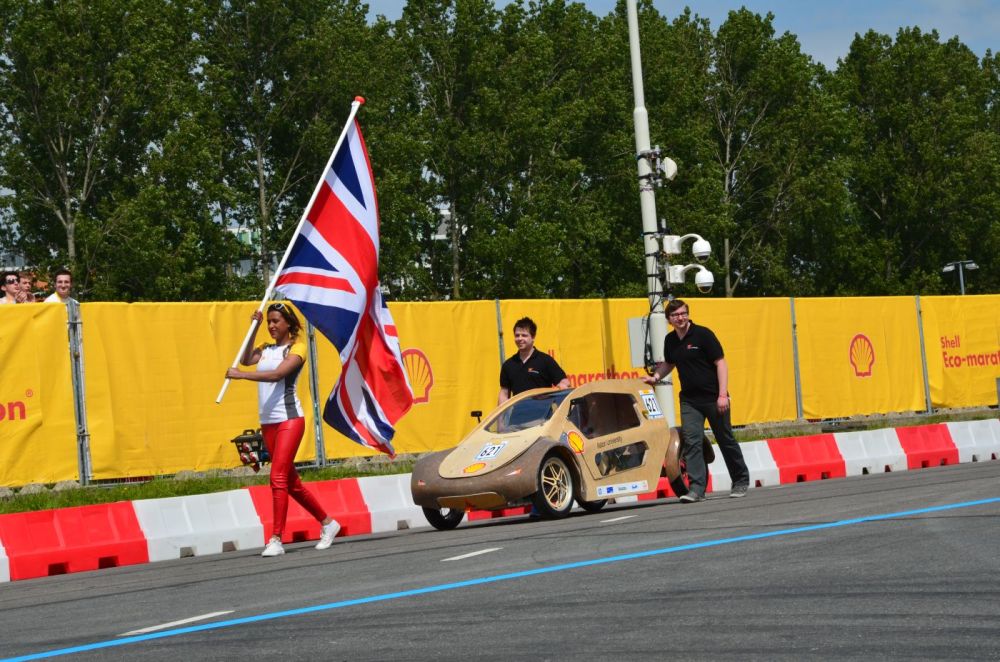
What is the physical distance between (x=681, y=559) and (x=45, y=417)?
29.0 ft

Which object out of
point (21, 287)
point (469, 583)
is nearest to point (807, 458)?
point (21, 287)

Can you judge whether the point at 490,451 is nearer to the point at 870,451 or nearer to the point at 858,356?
the point at 870,451

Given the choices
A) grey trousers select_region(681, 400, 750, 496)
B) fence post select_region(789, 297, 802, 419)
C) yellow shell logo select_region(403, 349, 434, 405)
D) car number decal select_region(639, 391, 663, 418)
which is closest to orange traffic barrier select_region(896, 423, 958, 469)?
fence post select_region(789, 297, 802, 419)

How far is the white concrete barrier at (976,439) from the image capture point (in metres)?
22.4

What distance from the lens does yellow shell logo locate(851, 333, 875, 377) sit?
2567cm

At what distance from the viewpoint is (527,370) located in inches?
575

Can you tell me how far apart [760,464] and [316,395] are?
562 cm

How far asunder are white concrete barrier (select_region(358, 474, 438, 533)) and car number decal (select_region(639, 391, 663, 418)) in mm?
2539

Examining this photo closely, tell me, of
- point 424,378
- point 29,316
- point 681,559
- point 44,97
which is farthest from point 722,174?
point 681,559

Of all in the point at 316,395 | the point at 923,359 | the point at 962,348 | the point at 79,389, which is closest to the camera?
the point at 79,389

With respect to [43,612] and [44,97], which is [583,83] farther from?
[43,612]

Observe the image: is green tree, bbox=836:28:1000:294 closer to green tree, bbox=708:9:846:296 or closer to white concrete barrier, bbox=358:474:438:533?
green tree, bbox=708:9:846:296

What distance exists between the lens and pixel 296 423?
11391 millimetres

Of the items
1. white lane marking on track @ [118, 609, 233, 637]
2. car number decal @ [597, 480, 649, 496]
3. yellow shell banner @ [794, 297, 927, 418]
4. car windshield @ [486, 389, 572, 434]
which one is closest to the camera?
white lane marking on track @ [118, 609, 233, 637]
